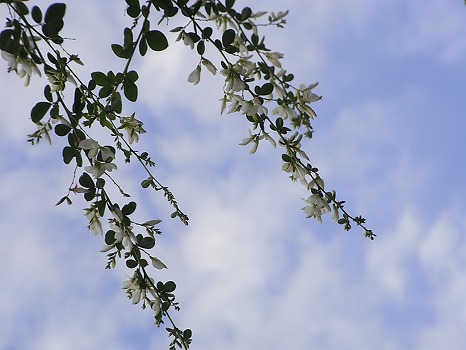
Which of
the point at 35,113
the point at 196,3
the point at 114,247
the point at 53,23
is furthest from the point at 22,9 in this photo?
the point at 114,247

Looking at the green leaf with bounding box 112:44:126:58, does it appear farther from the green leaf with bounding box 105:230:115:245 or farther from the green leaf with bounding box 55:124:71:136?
the green leaf with bounding box 105:230:115:245

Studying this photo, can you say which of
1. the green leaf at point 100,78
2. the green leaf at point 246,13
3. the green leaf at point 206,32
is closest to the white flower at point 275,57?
the green leaf at point 246,13

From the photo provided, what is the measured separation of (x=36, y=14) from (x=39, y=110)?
226 millimetres

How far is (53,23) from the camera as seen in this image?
1375 mm

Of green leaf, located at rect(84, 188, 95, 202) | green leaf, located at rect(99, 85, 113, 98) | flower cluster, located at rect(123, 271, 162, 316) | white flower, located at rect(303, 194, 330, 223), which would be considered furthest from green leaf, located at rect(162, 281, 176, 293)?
green leaf, located at rect(99, 85, 113, 98)

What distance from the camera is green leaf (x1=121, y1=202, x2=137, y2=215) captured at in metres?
1.51

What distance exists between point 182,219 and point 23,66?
617 mm

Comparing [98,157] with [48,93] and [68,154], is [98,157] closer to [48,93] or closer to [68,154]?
[68,154]

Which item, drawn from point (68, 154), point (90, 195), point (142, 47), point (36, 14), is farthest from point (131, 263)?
point (36, 14)

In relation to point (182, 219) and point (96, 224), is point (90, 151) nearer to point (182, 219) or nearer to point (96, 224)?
point (96, 224)

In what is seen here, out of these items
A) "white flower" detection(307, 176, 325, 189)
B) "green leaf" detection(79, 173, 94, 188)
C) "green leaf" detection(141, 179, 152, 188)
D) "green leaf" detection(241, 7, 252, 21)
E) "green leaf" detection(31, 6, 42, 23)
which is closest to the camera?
"green leaf" detection(241, 7, 252, 21)

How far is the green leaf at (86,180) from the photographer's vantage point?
58.2 inches

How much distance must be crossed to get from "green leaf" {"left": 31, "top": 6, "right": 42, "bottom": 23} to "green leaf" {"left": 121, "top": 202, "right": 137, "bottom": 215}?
0.49 metres

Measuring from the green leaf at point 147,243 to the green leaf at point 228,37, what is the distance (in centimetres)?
52
